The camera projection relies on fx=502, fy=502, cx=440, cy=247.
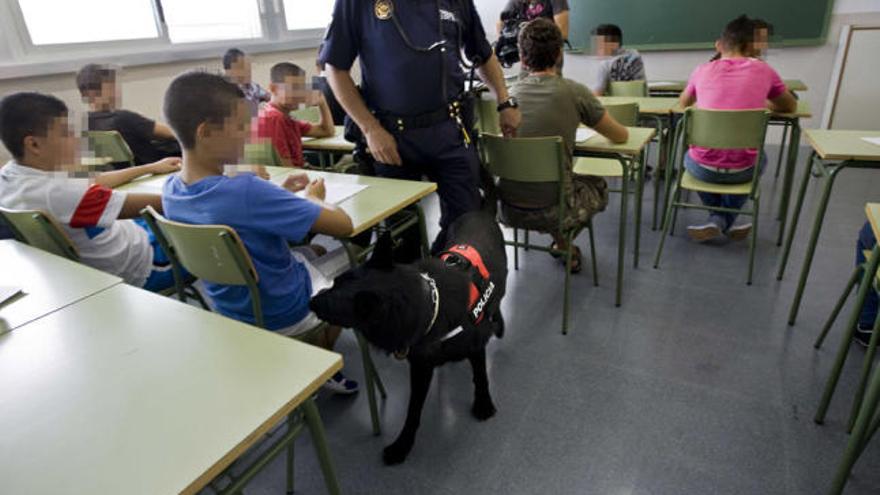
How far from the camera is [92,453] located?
0.65 m

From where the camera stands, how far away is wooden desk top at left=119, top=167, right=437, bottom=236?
58.2 inches

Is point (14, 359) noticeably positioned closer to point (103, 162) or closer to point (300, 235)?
point (300, 235)

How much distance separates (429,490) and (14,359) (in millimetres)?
1045

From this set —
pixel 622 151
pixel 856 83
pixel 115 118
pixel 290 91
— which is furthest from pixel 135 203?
pixel 856 83

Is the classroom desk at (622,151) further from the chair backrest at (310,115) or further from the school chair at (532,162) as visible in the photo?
the chair backrest at (310,115)

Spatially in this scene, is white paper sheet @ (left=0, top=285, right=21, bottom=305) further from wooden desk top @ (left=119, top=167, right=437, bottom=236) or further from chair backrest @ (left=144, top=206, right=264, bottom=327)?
wooden desk top @ (left=119, top=167, right=437, bottom=236)

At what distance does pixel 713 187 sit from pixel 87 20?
3951 millimetres

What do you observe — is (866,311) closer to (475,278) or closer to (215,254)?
(475,278)

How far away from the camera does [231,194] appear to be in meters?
1.19

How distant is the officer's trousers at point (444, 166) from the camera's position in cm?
188

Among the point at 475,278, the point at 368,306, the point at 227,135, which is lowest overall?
the point at 475,278

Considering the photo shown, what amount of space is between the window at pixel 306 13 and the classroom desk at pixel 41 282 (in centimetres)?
395

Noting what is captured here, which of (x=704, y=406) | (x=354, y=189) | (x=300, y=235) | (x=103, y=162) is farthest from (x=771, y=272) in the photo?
(x=103, y=162)

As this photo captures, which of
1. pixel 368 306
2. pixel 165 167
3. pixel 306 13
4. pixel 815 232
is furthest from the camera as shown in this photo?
pixel 306 13
